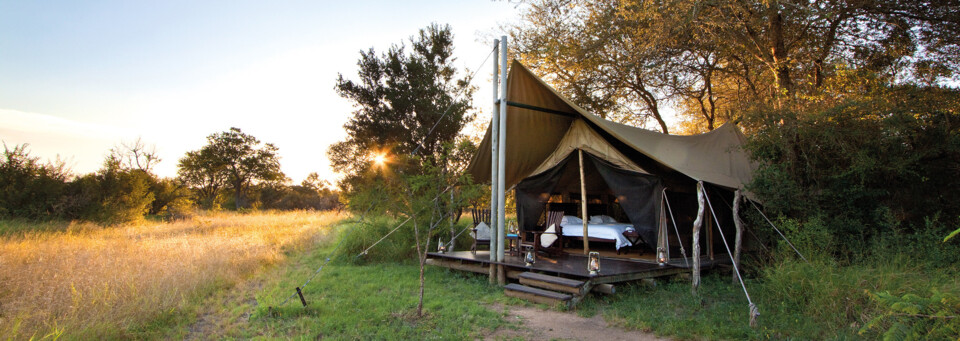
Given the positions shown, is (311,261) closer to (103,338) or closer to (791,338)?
(103,338)

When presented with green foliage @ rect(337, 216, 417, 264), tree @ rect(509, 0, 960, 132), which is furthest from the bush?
tree @ rect(509, 0, 960, 132)

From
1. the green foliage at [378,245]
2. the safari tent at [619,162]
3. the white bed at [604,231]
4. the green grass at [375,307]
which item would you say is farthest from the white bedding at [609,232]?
the green foliage at [378,245]

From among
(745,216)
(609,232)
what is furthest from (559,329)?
(745,216)

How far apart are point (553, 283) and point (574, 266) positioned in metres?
0.89

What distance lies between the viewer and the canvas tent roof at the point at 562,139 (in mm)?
6812

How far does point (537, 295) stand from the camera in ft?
17.2

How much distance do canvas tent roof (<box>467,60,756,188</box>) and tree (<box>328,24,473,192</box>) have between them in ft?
14.9

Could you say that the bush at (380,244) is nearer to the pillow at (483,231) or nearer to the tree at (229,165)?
the pillow at (483,231)

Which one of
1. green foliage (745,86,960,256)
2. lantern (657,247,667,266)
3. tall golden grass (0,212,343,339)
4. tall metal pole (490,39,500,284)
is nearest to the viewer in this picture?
tall golden grass (0,212,343,339)

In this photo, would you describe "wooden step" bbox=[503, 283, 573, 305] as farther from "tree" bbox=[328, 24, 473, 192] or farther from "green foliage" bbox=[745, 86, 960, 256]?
"tree" bbox=[328, 24, 473, 192]

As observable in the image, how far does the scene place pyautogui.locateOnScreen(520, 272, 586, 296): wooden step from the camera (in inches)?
201

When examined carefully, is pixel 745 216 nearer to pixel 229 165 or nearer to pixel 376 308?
pixel 376 308

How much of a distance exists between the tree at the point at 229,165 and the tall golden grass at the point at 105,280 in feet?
60.7

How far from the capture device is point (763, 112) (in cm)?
629
